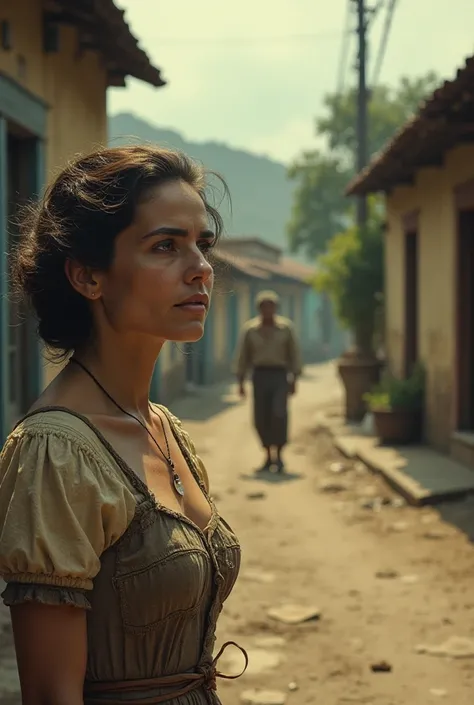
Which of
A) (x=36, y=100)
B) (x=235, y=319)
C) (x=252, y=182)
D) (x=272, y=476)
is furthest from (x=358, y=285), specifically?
(x=252, y=182)

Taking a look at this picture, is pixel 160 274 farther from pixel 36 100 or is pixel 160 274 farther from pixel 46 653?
pixel 36 100

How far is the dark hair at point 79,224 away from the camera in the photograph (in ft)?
5.70

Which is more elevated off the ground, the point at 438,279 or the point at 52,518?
the point at 438,279

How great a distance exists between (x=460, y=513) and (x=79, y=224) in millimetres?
6666

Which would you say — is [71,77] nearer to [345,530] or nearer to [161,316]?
[345,530]

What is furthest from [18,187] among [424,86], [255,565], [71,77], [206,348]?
[424,86]

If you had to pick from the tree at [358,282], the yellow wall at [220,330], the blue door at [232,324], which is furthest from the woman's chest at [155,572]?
the blue door at [232,324]

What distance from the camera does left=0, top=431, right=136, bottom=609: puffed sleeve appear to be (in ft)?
4.96

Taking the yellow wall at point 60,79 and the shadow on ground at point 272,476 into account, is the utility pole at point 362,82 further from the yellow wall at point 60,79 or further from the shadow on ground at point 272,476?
the yellow wall at point 60,79

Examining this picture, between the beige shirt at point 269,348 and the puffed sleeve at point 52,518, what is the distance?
9034mm

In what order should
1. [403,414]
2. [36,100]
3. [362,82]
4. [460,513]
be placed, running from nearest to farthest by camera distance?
[36,100] → [460,513] → [403,414] → [362,82]

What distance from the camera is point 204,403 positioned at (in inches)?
758

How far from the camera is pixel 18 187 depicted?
7.17 metres

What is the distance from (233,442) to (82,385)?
38.4 feet
